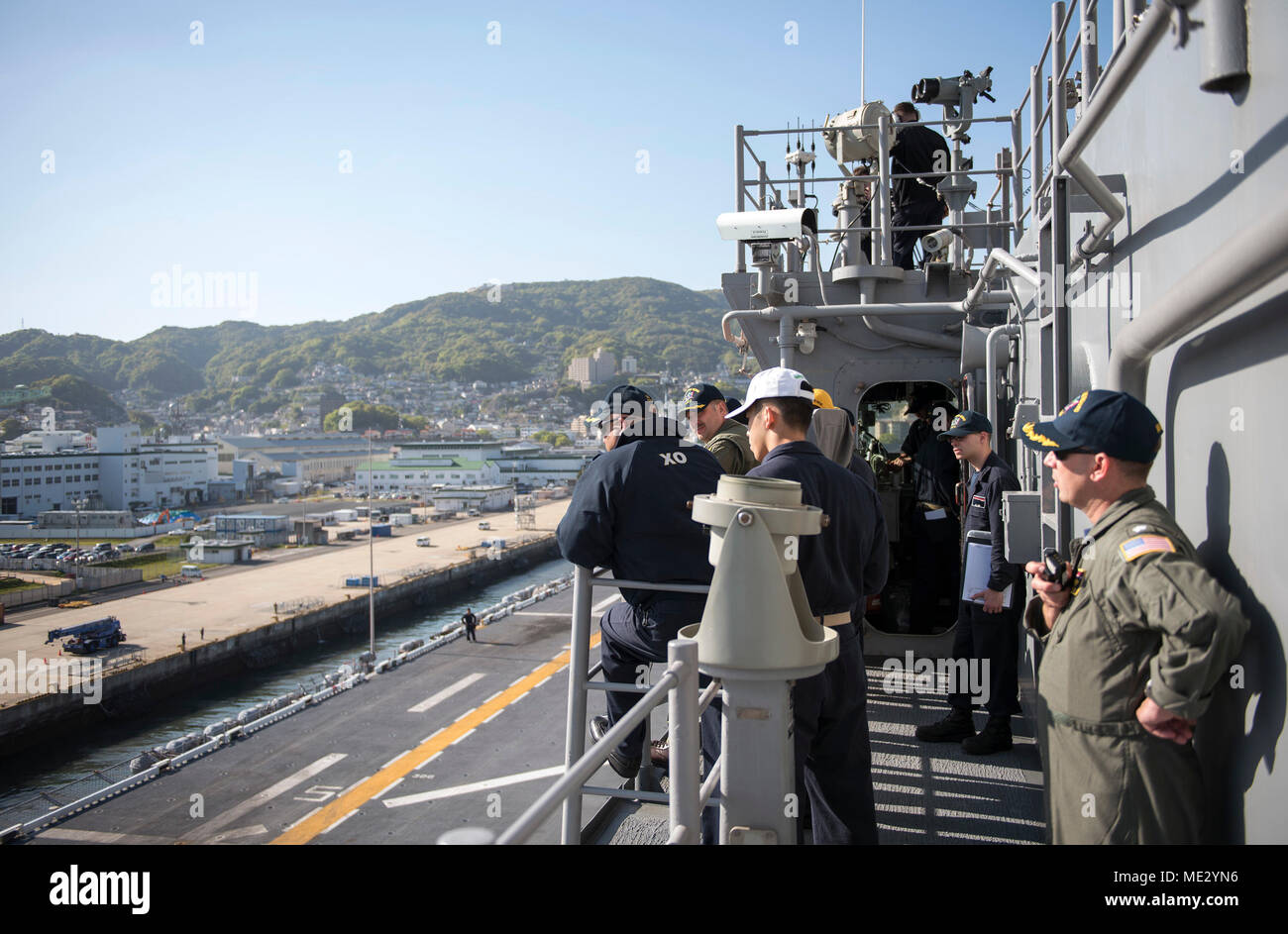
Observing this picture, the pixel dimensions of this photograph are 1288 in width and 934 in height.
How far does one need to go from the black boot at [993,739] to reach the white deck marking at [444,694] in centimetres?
1904

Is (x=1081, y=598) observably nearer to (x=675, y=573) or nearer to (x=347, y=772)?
(x=675, y=573)

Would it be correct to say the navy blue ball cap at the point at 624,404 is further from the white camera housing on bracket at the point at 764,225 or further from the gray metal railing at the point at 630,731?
the white camera housing on bracket at the point at 764,225

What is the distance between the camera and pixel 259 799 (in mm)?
17141

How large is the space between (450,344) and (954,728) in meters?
189

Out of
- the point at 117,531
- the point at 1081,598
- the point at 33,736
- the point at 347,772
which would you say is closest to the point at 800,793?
the point at 1081,598

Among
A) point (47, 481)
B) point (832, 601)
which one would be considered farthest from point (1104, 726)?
point (47, 481)

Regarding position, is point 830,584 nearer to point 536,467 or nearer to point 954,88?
point 954,88

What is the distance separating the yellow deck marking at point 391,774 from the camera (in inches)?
570

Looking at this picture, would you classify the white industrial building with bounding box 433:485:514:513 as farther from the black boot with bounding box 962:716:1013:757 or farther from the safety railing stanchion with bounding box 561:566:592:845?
the safety railing stanchion with bounding box 561:566:592:845

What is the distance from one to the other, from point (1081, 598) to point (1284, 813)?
553 mm

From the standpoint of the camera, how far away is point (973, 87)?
27.9 ft

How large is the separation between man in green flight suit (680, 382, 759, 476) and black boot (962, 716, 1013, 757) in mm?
2161

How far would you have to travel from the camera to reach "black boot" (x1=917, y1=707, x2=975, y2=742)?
16.3 ft
